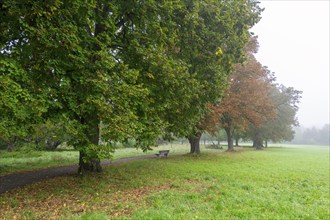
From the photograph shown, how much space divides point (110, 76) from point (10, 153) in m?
17.2

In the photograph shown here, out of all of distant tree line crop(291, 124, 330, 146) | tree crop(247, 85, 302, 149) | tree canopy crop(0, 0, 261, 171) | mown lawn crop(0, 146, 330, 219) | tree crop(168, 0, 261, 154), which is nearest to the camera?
mown lawn crop(0, 146, 330, 219)

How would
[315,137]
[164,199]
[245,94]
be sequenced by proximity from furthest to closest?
[315,137], [245,94], [164,199]

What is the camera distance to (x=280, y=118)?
44781 mm

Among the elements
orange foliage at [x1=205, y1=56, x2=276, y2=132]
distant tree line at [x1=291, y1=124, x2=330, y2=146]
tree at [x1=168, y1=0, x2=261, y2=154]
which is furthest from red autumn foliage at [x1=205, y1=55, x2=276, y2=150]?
distant tree line at [x1=291, y1=124, x2=330, y2=146]

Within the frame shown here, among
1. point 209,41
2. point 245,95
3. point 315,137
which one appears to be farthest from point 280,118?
point 315,137

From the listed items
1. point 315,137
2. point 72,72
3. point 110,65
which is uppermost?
point 110,65

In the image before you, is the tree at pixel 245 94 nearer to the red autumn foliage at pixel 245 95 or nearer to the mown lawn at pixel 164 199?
the red autumn foliage at pixel 245 95

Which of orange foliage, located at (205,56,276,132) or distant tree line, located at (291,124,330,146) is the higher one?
orange foliage, located at (205,56,276,132)

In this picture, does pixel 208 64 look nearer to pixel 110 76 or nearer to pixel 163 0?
pixel 163 0

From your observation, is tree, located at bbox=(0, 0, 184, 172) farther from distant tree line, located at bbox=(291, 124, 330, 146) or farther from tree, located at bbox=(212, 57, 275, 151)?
distant tree line, located at bbox=(291, 124, 330, 146)

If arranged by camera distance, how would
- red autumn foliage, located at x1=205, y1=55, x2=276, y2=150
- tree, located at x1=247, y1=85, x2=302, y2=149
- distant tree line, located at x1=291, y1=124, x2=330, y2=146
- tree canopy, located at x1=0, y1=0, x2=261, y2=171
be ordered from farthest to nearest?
distant tree line, located at x1=291, y1=124, x2=330, y2=146, tree, located at x1=247, y1=85, x2=302, y2=149, red autumn foliage, located at x1=205, y1=55, x2=276, y2=150, tree canopy, located at x1=0, y1=0, x2=261, y2=171

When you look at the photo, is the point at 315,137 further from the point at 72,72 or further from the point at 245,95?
the point at 72,72

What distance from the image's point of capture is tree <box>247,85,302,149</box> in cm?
4350

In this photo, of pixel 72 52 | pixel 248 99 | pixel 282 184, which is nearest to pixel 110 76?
pixel 72 52
